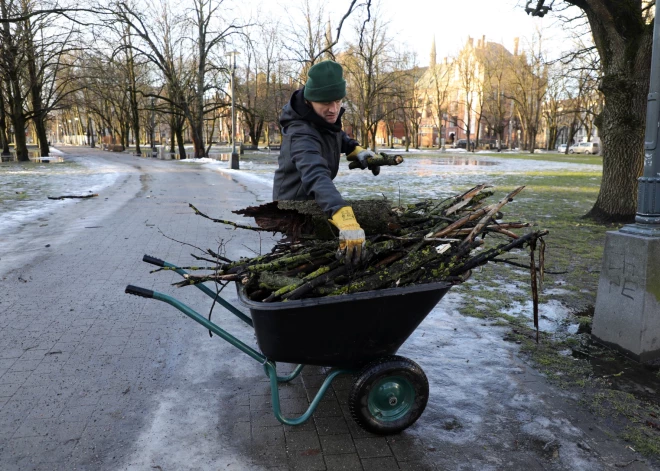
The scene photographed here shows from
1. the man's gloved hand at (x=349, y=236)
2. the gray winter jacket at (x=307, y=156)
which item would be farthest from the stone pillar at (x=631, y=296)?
the man's gloved hand at (x=349, y=236)

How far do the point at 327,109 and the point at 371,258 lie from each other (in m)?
0.89

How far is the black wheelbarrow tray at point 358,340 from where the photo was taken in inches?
91.7

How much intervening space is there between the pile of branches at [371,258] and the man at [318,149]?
158 mm

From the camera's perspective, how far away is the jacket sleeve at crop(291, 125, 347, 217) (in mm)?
2457

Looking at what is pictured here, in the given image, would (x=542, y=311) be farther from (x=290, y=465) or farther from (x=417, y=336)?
(x=290, y=465)

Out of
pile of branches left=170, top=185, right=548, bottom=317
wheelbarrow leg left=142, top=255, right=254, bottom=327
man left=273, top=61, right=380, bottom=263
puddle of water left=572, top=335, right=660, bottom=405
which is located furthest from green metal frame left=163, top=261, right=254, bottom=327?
puddle of water left=572, top=335, right=660, bottom=405

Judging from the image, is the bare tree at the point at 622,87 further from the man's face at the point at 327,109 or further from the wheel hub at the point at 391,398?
the wheel hub at the point at 391,398

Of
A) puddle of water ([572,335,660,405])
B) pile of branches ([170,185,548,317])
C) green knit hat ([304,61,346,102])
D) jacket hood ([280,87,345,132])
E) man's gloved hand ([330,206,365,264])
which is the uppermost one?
green knit hat ([304,61,346,102])

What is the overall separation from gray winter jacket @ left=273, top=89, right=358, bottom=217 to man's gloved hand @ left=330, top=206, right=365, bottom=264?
49 millimetres

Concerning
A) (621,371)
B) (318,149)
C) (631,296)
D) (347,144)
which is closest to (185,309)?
(318,149)

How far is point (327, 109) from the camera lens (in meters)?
2.86

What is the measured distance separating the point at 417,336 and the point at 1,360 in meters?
3.00

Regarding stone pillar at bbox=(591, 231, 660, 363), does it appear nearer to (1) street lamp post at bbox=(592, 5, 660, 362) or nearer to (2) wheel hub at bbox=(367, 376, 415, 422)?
(1) street lamp post at bbox=(592, 5, 660, 362)

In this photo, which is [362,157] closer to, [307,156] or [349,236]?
[307,156]
